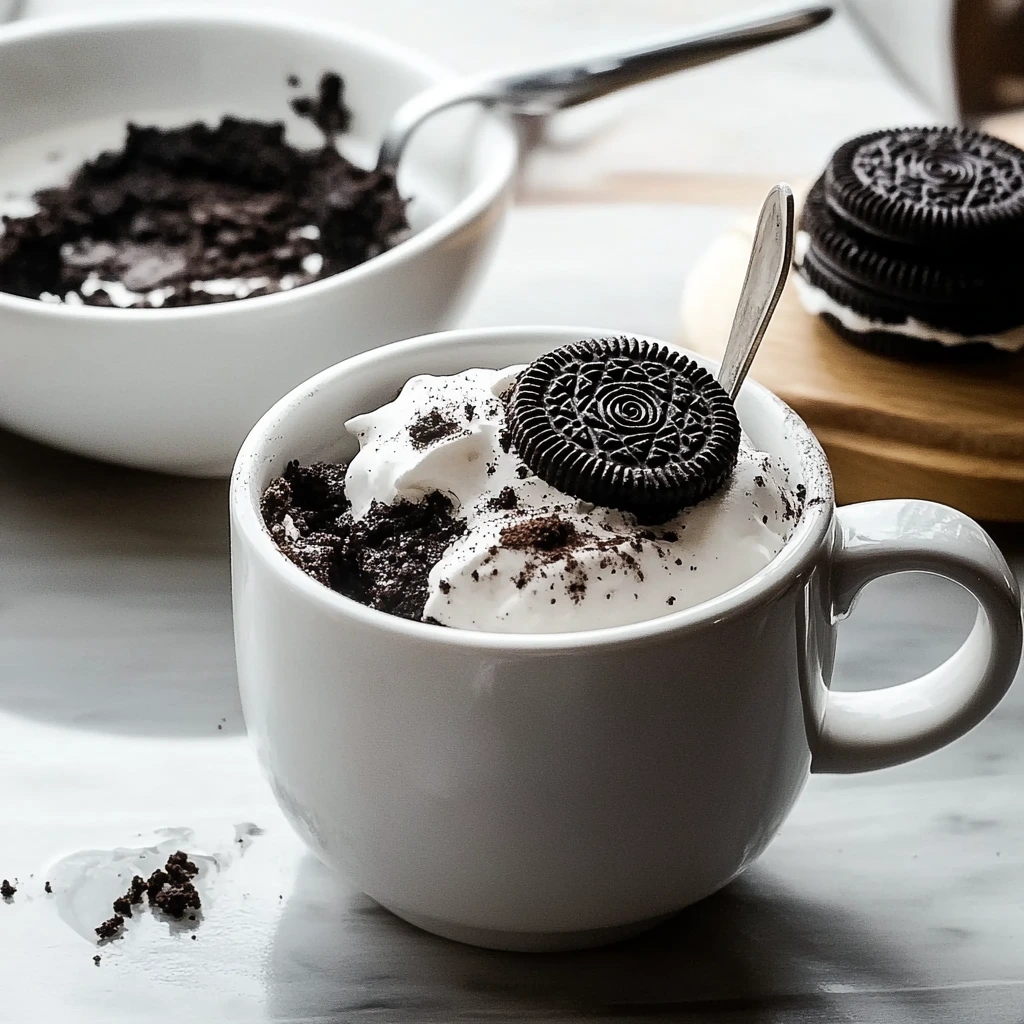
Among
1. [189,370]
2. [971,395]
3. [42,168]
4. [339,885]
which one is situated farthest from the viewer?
[42,168]

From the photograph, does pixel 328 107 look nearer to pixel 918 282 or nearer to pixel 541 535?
pixel 918 282

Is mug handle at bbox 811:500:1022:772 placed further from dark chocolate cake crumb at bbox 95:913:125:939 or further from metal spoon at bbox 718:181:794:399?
dark chocolate cake crumb at bbox 95:913:125:939

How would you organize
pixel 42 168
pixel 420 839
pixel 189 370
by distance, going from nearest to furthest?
pixel 420 839, pixel 189 370, pixel 42 168

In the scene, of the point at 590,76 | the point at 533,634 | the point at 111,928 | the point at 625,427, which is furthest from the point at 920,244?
the point at 111,928

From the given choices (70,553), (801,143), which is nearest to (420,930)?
(70,553)

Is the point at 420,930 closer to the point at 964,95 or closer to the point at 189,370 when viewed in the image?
the point at 189,370

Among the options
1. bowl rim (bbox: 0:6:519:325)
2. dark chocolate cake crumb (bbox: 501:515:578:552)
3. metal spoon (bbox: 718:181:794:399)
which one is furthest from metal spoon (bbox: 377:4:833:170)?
dark chocolate cake crumb (bbox: 501:515:578:552)
